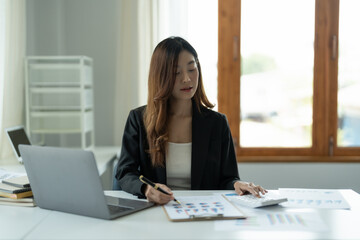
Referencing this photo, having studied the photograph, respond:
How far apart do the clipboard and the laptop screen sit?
52.9 inches

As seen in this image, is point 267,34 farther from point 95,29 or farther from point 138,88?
point 95,29

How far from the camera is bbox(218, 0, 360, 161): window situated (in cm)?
308

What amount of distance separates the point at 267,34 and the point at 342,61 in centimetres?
57

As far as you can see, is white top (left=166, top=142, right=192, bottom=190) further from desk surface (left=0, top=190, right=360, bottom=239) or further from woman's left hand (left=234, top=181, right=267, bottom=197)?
desk surface (left=0, top=190, right=360, bottom=239)

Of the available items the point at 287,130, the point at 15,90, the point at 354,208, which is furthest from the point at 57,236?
the point at 287,130

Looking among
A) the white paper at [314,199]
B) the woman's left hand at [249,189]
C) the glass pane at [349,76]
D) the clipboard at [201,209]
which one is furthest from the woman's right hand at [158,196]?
the glass pane at [349,76]

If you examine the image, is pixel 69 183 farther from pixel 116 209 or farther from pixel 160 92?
pixel 160 92

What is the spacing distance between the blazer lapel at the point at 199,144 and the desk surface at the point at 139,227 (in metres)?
0.47

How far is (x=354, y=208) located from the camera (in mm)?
1501

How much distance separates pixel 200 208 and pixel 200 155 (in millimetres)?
512

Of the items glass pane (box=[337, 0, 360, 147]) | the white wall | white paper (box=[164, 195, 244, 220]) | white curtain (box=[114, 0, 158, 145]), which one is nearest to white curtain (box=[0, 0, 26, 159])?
the white wall

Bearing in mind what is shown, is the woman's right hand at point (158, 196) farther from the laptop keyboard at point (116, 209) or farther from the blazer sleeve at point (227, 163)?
the blazer sleeve at point (227, 163)

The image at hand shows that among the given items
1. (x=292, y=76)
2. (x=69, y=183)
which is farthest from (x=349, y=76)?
(x=69, y=183)

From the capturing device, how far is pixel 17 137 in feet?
8.40
